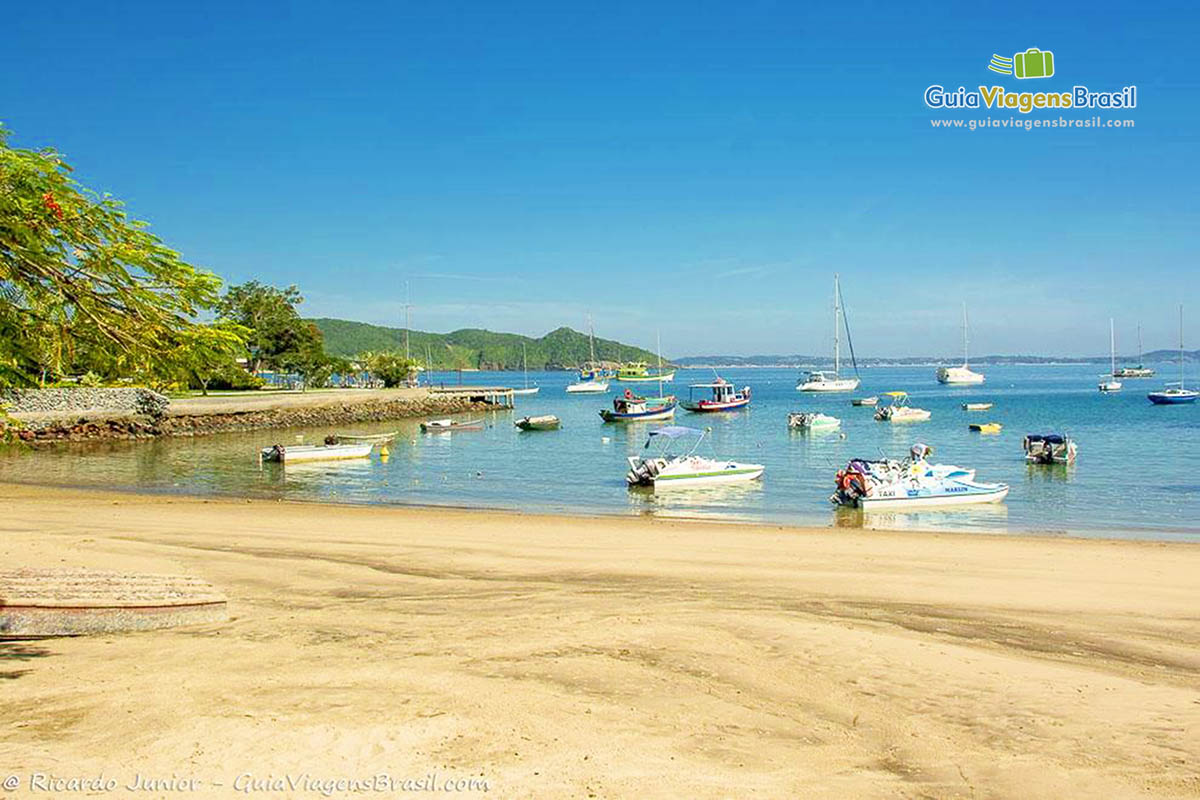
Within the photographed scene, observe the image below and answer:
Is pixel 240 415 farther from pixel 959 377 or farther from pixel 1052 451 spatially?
pixel 959 377

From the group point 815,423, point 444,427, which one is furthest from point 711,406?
point 444,427

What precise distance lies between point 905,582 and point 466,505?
16.7 metres

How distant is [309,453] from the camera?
39594mm

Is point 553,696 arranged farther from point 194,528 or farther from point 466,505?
point 466,505

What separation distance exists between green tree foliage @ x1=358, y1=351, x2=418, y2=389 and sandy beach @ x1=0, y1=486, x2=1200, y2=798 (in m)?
89.4

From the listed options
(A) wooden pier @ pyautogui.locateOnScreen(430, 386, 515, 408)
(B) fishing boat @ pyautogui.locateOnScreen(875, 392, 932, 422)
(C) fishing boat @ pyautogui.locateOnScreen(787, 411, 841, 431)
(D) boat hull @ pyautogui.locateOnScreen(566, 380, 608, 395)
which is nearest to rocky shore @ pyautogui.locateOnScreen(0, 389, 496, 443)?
(A) wooden pier @ pyautogui.locateOnScreen(430, 386, 515, 408)

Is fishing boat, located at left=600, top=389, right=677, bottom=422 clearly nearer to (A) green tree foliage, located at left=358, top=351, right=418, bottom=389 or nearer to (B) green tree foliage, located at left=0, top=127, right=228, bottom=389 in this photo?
(A) green tree foliage, located at left=358, top=351, right=418, bottom=389

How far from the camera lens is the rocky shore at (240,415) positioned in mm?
49188

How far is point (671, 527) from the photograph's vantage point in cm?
2136

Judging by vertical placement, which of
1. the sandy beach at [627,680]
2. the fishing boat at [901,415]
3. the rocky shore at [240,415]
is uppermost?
the rocky shore at [240,415]

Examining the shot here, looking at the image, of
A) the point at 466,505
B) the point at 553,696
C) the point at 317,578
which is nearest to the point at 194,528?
the point at 317,578

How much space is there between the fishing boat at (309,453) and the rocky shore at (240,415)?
9267 mm

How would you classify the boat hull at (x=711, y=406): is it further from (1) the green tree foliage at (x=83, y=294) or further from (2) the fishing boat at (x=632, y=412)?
(1) the green tree foliage at (x=83, y=294)

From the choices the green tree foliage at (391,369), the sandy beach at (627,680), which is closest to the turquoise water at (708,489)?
the sandy beach at (627,680)
